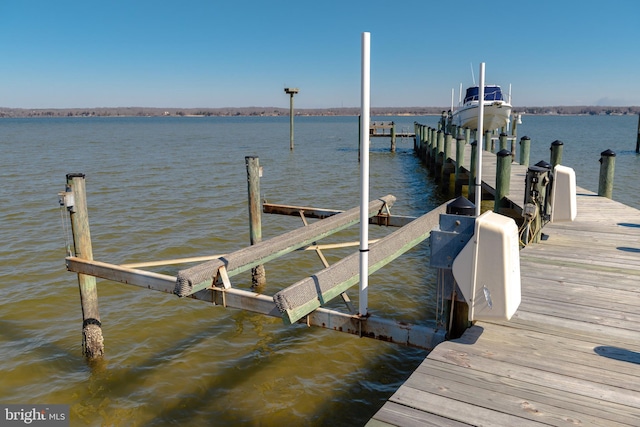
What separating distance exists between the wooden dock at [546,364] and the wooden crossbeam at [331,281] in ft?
3.50

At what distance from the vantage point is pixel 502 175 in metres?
9.23

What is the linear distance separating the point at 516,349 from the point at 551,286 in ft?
5.71

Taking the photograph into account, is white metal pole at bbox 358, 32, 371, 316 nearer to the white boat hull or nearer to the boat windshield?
the white boat hull

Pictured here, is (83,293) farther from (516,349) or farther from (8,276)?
(516,349)

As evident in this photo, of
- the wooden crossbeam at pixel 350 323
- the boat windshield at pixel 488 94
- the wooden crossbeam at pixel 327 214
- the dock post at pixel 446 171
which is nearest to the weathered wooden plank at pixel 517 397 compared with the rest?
the wooden crossbeam at pixel 350 323

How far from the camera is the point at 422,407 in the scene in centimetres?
310

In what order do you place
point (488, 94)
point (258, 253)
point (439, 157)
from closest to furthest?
point (258, 253) → point (439, 157) → point (488, 94)

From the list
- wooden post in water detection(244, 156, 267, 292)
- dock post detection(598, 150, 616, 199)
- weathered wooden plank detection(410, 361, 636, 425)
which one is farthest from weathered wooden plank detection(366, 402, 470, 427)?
dock post detection(598, 150, 616, 199)

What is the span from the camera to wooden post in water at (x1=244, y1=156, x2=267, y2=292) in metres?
8.28

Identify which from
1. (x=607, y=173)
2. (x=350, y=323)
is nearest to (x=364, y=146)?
(x=350, y=323)

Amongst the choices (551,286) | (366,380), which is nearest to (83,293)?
(366,380)

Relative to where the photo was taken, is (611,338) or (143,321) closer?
(611,338)

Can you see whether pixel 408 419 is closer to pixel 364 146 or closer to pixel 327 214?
pixel 364 146

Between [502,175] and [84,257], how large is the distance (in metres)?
6.99
